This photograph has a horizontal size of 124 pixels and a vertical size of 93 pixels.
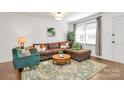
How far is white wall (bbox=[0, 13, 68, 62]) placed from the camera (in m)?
3.69

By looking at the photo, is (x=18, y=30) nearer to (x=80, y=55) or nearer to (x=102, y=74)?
(x=80, y=55)

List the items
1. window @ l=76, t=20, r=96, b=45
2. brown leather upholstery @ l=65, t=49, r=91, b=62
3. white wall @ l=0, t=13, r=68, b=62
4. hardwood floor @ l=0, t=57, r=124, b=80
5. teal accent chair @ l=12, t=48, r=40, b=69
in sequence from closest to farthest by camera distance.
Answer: hardwood floor @ l=0, t=57, r=124, b=80, teal accent chair @ l=12, t=48, r=40, b=69, brown leather upholstery @ l=65, t=49, r=91, b=62, white wall @ l=0, t=13, r=68, b=62, window @ l=76, t=20, r=96, b=45

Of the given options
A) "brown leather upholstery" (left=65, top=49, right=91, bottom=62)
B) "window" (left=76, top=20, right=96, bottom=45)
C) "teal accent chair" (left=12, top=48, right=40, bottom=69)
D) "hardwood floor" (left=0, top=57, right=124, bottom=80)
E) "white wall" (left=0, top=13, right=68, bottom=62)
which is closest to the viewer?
"hardwood floor" (left=0, top=57, right=124, bottom=80)

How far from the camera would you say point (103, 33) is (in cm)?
411

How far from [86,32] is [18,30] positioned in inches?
144

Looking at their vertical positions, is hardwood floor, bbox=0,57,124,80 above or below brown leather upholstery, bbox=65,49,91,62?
below

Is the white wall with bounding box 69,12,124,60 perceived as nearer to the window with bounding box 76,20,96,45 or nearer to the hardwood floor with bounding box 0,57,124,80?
the window with bounding box 76,20,96,45

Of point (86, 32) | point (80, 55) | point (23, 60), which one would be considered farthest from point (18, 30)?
point (86, 32)

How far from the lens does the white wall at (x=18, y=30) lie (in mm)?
3687

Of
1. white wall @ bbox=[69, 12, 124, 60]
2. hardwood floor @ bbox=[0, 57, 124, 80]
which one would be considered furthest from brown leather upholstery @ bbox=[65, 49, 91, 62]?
hardwood floor @ bbox=[0, 57, 124, 80]

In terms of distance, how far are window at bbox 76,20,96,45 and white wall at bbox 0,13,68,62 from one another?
5.40ft

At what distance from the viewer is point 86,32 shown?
534 cm

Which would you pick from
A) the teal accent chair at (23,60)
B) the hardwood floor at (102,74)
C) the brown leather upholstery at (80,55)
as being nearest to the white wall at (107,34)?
the brown leather upholstery at (80,55)
